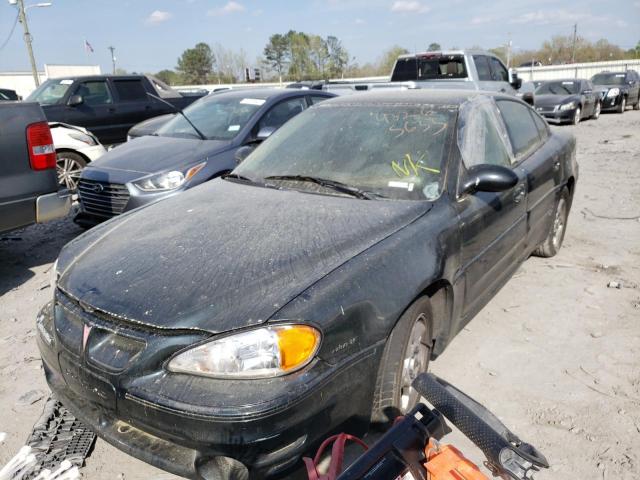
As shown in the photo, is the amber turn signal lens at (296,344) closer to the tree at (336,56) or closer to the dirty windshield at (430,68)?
the dirty windshield at (430,68)

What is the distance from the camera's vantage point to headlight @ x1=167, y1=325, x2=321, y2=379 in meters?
1.82

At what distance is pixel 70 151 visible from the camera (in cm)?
728

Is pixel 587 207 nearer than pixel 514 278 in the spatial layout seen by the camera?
No

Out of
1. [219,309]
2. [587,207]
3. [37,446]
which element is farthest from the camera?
[587,207]

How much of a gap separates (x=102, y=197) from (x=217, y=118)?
169 cm

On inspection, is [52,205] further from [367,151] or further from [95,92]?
[95,92]

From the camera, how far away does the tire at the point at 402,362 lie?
221 centimetres

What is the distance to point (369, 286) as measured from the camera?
2.13 m

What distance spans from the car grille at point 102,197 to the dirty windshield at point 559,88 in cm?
1584

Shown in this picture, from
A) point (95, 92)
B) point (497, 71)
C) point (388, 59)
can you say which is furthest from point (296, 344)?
point (388, 59)

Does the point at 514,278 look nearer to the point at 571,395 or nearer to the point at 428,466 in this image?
the point at 571,395

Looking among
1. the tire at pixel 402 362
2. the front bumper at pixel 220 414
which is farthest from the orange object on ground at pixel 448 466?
the tire at pixel 402 362

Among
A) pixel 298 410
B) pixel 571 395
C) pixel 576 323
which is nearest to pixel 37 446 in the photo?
pixel 298 410

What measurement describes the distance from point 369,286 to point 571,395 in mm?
1587
